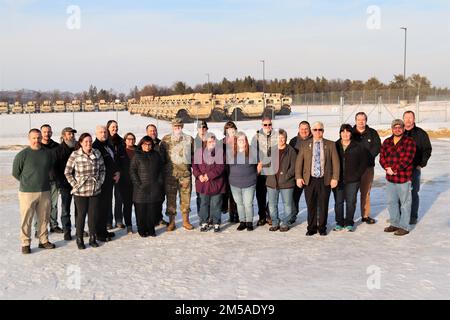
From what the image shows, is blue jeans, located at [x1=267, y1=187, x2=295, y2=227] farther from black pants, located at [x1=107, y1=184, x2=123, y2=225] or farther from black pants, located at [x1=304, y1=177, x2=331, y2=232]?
black pants, located at [x1=107, y1=184, x2=123, y2=225]

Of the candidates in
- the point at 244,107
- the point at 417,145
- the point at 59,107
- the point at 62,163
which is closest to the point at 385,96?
the point at 244,107

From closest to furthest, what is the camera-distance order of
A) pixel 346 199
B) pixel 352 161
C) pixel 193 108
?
pixel 352 161
pixel 346 199
pixel 193 108

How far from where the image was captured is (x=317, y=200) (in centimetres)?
712

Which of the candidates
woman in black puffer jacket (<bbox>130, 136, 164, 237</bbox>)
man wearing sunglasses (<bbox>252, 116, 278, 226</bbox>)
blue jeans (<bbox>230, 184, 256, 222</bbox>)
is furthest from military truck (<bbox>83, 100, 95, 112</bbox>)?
man wearing sunglasses (<bbox>252, 116, 278, 226</bbox>)

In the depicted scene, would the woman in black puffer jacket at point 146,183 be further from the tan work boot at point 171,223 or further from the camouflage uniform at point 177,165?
the tan work boot at point 171,223

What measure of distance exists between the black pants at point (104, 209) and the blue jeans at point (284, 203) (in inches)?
97.1

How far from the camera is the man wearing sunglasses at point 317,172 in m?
6.91

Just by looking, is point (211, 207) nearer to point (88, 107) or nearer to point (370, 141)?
point (370, 141)

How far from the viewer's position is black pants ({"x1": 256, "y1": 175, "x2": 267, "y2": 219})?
25.1ft

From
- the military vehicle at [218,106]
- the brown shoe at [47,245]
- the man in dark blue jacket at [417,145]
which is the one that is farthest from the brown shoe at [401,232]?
the military vehicle at [218,106]

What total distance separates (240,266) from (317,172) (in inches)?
81.5
